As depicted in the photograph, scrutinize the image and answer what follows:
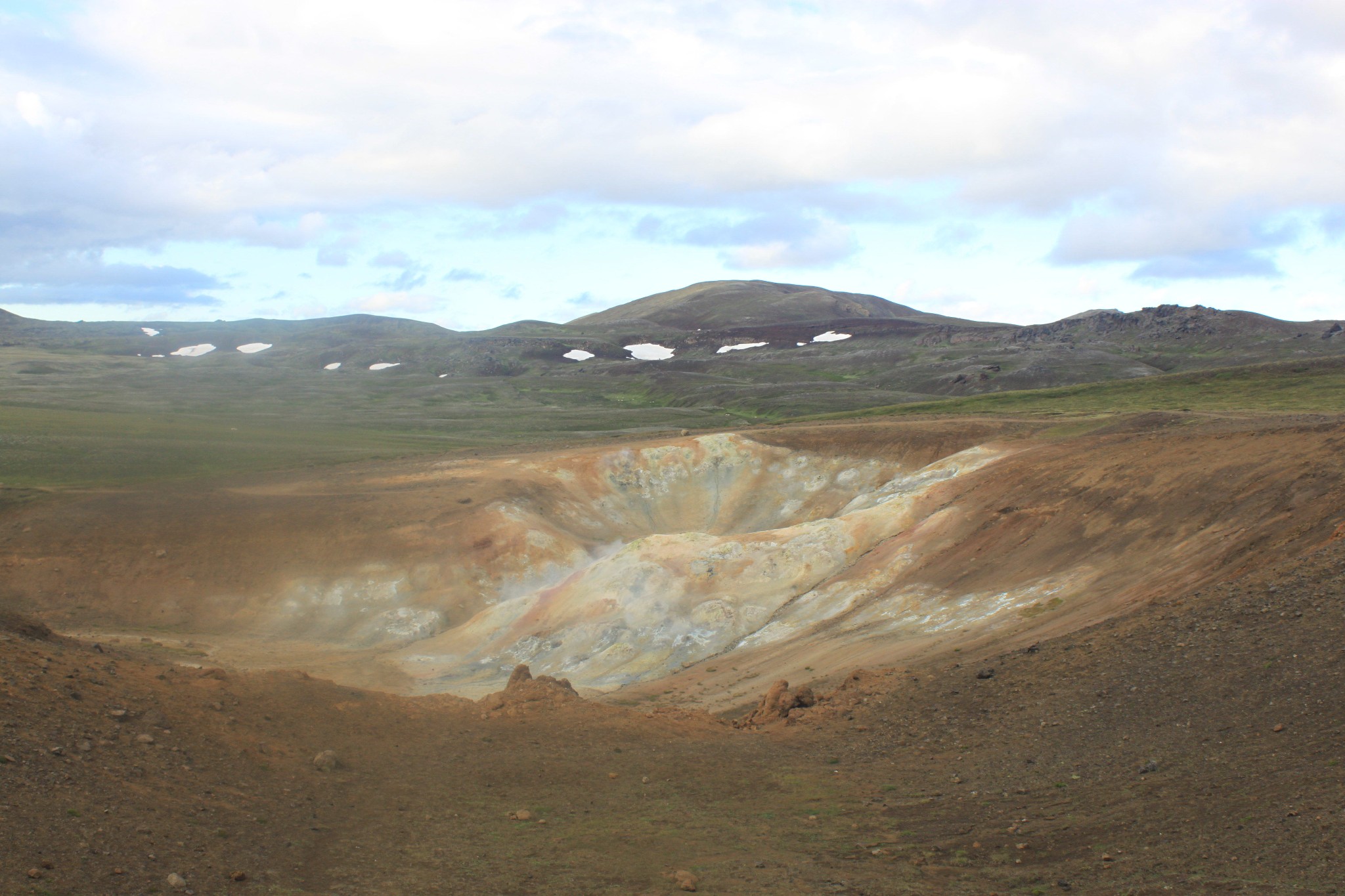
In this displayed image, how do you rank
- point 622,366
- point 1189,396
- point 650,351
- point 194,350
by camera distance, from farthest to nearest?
point 194,350 → point 650,351 → point 622,366 → point 1189,396

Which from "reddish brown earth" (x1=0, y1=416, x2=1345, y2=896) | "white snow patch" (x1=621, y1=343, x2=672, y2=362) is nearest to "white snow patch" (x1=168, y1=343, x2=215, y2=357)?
"white snow patch" (x1=621, y1=343, x2=672, y2=362)

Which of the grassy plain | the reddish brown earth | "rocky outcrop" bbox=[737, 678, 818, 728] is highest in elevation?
the grassy plain

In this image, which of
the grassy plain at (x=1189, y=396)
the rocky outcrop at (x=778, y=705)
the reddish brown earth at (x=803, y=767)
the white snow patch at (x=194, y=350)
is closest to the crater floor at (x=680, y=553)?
the reddish brown earth at (x=803, y=767)

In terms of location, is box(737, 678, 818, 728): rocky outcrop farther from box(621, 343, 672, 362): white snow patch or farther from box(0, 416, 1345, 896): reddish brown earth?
box(621, 343, 672, 362): white snow patch

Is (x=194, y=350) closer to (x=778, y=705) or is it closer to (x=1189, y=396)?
(x=1189, y=396)

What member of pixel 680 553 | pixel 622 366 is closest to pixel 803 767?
pixel 680 553

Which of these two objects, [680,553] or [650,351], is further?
[650,351]

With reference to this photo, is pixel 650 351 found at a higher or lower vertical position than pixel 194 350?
higher
